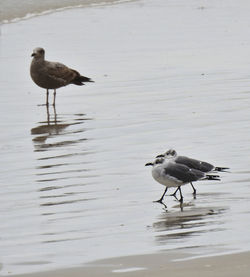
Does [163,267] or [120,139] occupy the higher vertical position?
[120,139]

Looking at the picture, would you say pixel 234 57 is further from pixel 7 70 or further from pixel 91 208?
pixel 91 208

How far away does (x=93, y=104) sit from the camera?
12.4 m

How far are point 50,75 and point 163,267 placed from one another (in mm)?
7924

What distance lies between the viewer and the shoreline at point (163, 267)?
543cm

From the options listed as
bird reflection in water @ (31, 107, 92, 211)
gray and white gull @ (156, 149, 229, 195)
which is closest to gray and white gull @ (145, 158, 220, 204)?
gray and white gull @ (156, 149, 229, 195)

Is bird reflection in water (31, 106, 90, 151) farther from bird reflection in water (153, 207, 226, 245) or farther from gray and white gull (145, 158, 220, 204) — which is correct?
bird reflection in water (153, 207, 226, 245)

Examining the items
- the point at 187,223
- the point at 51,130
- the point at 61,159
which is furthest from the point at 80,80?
the point at 187,223

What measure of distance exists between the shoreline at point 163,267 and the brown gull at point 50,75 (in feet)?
24.7

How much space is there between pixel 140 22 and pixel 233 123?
9974 millimetres

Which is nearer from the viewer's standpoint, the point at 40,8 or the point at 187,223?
the point at 187,223

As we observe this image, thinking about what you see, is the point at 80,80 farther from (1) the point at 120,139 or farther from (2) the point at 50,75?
(1) the point at 120,139

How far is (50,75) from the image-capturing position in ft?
43.5

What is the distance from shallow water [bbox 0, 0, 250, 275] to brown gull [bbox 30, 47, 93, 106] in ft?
0.69

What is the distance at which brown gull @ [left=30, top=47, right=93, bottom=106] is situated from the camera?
13203 millimetres
